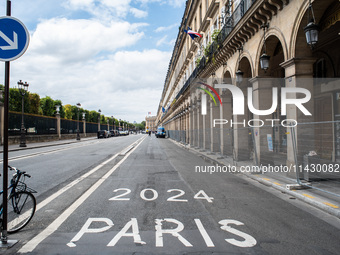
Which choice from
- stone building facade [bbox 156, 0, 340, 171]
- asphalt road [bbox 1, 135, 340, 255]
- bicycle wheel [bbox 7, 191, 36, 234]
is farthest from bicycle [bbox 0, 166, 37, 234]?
stone building facade [bbox 156, 0, 340, 171]

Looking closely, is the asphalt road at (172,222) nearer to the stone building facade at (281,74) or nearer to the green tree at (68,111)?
the stone building facade at (281,74)

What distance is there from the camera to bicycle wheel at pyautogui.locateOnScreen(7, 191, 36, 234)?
14.5 feet

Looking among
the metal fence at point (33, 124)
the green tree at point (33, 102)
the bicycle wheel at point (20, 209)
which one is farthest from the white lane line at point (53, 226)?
the green tree at point (33, 102)

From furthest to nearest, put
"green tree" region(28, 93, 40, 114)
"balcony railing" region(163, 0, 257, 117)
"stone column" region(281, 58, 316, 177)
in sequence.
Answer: "green tree" region(28, 93, 40, 114)
"balcony railing" region(163, 0, 257, 117)
"stone column" region(281, 58, 316, 177)

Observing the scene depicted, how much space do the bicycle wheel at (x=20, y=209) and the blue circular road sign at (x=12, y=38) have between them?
2.22 m

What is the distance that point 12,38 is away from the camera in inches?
158

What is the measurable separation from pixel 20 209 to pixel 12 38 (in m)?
2.75

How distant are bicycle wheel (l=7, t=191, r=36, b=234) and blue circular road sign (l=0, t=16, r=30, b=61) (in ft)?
7.30

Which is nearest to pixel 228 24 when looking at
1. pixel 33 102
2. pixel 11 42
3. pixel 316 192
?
pixel 316 192

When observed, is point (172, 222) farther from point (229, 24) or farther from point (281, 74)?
point (229, 24)

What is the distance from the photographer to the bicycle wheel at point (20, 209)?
14.5ft

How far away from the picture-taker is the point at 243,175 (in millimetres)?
10602

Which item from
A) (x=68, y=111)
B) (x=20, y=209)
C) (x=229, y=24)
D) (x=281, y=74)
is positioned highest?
(x=68, y=111)

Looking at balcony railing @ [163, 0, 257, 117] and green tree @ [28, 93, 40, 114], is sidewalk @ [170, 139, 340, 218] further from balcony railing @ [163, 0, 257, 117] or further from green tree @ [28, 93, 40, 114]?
green tree @ [28, 93, 40, 114]
